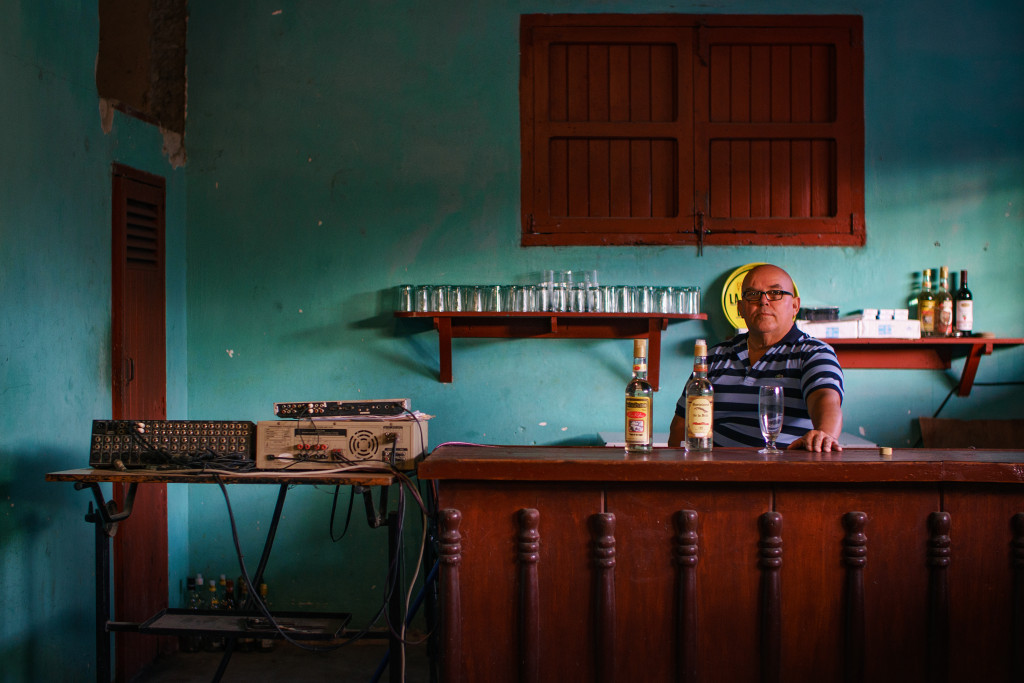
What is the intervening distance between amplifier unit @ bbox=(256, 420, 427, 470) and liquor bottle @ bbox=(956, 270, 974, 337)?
105 inches

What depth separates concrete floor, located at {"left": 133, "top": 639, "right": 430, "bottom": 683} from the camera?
3.25 m

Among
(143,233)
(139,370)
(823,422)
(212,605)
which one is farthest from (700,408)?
(212,605)

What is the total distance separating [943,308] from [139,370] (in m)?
3.62

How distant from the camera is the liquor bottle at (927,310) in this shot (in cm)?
357

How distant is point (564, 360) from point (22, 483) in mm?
2233

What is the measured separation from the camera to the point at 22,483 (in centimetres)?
263

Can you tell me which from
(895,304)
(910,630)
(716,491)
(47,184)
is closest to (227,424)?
(47,184)

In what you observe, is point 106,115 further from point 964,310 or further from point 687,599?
point 964,310

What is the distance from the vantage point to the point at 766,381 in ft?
8.48

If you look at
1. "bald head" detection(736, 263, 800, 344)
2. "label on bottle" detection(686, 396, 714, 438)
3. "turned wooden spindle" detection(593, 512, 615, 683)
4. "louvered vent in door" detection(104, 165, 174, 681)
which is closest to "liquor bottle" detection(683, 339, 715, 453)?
"label on bottle" detection(686, 396, 714, 438)

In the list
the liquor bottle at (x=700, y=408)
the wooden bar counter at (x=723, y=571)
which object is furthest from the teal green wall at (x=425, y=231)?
the wooden bar counter at (x=723, y=571)

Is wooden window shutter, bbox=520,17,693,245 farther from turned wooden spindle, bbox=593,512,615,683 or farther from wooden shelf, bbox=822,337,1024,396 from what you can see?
turned wooden spindle, bbox=593,512,615,683

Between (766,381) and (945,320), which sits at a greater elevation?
(945,320)

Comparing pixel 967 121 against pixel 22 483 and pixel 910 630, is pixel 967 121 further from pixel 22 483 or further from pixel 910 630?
pixel 22 483
